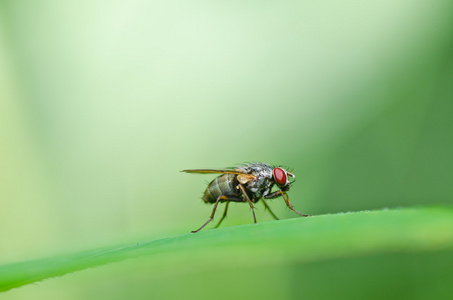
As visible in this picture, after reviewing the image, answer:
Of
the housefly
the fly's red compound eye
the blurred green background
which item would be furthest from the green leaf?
the blurred green background

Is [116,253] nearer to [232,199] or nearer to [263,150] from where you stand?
[232,199]

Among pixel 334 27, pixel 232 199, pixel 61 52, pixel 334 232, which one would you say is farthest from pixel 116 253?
pixel 334 27

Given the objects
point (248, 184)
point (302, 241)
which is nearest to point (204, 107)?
point (248, 184)

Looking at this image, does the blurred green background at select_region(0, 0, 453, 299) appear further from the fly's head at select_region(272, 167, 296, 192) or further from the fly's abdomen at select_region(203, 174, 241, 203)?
the fly's abdomen at select_region(203, 174, 241, 203)

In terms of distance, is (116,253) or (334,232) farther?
(116,253)

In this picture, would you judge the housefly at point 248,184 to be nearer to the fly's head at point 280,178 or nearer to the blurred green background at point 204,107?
the fly's head at point 280,178

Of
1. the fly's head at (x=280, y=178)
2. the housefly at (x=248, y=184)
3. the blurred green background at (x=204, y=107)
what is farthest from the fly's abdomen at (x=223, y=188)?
the blurred green background at (x=204, y=107)

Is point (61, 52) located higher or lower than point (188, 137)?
higher

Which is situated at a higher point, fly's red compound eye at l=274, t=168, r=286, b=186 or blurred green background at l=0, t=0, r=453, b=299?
blurred green background at l=0, t=0, r=453, b=299
